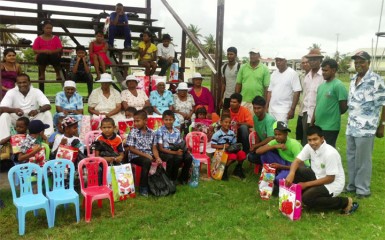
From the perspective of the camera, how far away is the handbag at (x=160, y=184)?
16.6ft

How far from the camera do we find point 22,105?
579 cm

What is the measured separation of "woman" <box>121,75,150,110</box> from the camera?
6.77 m

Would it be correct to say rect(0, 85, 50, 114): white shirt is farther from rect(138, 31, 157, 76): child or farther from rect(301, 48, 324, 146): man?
rect(301, 48, 324, 146): man

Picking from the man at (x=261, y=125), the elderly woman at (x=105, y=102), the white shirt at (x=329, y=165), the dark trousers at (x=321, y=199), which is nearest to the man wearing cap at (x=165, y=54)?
the elderly woman at (x=105, y=102)

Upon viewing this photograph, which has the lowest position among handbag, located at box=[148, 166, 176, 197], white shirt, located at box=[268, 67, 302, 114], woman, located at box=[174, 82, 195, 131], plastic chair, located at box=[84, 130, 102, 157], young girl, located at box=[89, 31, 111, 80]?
handbag, located at box=[148, 166, 176, 197]

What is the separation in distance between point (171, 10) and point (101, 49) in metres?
2.10

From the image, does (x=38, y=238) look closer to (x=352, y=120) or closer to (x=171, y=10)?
(x=352, y=120)

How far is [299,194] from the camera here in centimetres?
427

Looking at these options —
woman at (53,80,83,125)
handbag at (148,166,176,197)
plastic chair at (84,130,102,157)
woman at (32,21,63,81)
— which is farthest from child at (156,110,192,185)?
woman at (32,21,63,81)

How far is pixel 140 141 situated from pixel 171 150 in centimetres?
52

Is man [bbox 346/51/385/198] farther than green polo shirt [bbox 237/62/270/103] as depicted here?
Answer: No

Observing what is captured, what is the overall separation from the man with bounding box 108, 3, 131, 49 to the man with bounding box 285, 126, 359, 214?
5.92 meters

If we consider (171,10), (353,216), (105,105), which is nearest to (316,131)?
(353,216)

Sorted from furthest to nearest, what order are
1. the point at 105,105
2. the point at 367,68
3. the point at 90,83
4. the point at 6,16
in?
1. the point at 6,16
2. the point at 90,83
3. the point at 105,105
4. the point at 367,68
